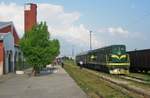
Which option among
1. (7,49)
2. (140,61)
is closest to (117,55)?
(140,61)

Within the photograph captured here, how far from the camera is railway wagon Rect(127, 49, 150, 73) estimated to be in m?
47.7

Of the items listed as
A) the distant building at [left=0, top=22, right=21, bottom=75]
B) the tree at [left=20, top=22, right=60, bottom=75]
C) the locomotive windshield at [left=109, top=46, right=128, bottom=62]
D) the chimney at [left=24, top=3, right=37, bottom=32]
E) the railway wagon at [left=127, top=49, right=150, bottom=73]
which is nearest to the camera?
the tree at [left=20, top=22, right=60, bottom=75]

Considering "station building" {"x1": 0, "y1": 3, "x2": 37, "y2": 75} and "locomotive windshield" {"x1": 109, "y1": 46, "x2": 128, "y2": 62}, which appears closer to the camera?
"locomotive windshield" {"x1": 109, "y1": 46, "x2": 128, "y2": 62}

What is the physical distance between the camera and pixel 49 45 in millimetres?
45500

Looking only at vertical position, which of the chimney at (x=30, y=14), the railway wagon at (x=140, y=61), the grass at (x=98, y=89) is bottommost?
the grass at (x=98, y=89)

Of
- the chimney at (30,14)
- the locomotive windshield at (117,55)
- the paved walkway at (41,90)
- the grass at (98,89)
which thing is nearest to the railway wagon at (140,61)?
the locomotive windshield at (117,55)

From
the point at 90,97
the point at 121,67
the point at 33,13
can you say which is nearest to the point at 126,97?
the point at 90,97

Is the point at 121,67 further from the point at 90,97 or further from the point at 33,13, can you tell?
the point at 33,13

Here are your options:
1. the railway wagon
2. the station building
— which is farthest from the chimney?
the railway wagon

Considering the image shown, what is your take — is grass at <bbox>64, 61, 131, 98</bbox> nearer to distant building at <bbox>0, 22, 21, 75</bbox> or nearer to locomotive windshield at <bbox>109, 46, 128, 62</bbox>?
locomotive windshield at <bbox>109, 46, 128, 62</bbox>

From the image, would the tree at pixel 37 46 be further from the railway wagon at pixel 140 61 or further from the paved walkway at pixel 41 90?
the paved walkway at pixel 41 90

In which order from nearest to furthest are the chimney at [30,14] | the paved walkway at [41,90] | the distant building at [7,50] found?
1. the paved walkway at [41,90]
2. the distant building at [7,50]
3. the chimney at [30,14]

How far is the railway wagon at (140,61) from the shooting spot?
47688mm

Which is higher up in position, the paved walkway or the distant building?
the distant building
